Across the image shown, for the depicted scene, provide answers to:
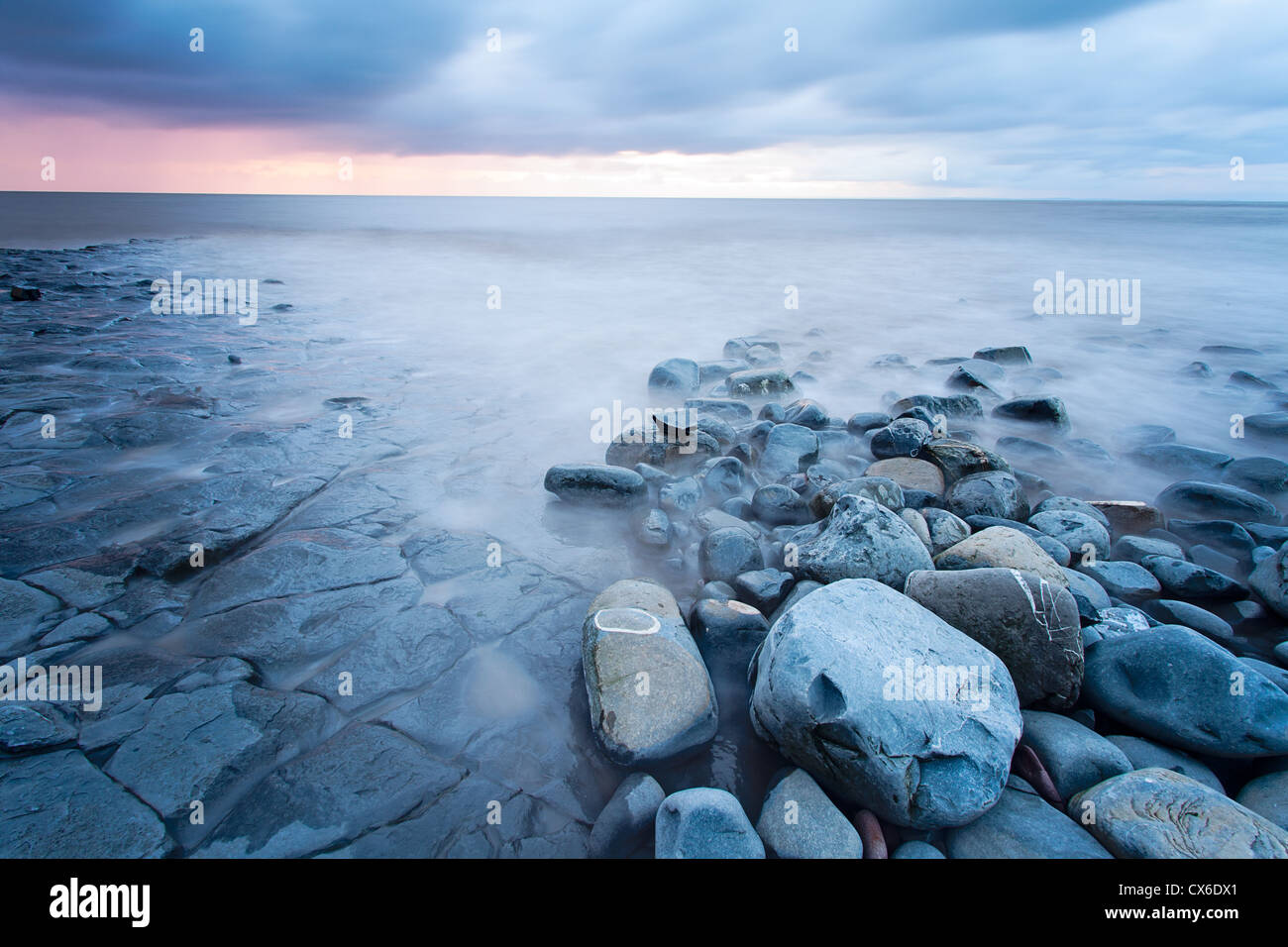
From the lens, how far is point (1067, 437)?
22.0ft

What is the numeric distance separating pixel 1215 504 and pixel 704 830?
5.09 meters

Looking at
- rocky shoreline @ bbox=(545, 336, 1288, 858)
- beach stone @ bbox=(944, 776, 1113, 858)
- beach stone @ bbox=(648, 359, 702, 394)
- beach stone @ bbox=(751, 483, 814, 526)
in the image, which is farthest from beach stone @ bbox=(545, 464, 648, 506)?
beach stone @ bbox=(648, 359, 702, 394)

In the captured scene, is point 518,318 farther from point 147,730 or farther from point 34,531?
point 147,730

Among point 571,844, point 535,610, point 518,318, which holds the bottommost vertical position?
point 571,844

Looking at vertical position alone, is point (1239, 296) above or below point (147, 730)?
above

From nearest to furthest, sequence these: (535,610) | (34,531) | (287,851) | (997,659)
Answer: (287,851) < (997,659) < (535,610) < (34,531)

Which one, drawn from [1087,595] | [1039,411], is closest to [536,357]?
[1039,411]

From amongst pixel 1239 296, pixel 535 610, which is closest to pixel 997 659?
pixel 535 610

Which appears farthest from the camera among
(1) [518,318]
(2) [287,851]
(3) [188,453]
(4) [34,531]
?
(1) [518,318]

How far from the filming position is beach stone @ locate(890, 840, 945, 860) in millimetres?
2223

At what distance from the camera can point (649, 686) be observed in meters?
2.79

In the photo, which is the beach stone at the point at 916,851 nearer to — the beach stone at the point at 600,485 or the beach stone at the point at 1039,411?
the beach stone at the point at 600,485

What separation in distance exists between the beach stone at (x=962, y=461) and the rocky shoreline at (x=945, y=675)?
0.61 feet
